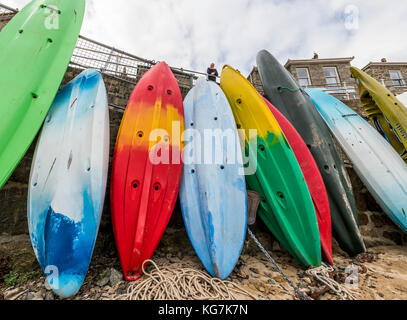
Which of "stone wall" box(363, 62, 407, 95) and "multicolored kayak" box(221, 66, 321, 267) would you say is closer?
"multicolored kayak" box(221, 66, 321, 267)

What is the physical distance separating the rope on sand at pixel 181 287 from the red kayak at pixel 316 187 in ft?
3.44

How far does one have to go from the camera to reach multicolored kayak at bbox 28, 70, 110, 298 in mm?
1232

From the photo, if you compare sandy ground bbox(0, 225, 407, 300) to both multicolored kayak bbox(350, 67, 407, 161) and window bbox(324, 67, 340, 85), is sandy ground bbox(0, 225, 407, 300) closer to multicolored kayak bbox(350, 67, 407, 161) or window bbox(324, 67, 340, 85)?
multicolored kayak bbox(350, 67, 407, 161)

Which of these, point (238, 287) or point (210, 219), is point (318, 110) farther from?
point (238, 287)

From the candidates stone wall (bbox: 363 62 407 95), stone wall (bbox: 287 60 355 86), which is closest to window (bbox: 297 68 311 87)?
stone wall (bbox: 287 60 355 86)

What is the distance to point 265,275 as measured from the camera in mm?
1399

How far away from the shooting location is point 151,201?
5.28 ft

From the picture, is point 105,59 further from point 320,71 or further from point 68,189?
point 320,71

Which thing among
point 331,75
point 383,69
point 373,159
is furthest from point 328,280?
point 383,69

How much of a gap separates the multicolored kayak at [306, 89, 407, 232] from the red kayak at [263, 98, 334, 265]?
2.35 ft

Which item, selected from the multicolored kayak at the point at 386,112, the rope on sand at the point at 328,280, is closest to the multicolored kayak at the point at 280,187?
the rope on sand at the point at 328,280

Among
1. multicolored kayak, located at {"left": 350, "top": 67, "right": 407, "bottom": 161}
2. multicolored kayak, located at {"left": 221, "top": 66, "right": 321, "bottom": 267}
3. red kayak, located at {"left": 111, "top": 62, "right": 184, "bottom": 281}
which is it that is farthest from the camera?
multicolored kayak, located at {"left": 350, "top": 67, "right": 407, "bottom": 161}
